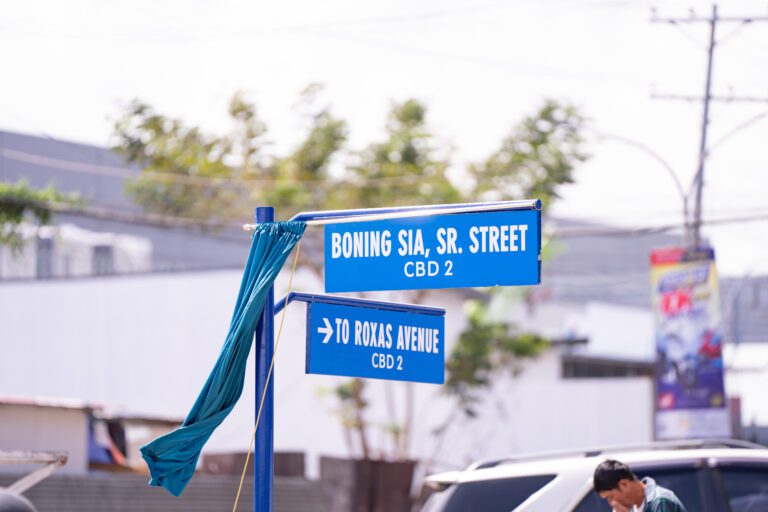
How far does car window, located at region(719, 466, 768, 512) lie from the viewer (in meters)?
8.35

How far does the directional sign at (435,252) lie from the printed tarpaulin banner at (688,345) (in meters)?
16.6

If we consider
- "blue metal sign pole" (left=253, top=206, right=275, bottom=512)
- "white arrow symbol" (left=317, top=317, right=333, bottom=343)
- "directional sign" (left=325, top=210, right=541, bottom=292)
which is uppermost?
"directional sign" (left=325, top=210, right=541, bottom=292)

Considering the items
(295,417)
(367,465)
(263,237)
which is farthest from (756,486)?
(295,417)

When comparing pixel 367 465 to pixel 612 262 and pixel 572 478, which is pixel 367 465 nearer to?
pixel 572 478

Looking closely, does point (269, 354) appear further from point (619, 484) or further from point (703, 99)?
point (703, 99)

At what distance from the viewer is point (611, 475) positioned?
23.8 feet

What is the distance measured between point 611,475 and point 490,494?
126 centimetres

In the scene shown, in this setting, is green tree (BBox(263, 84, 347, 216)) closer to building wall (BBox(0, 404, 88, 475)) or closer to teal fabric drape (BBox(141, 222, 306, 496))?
building wall (BBox(0, 404, 88, 475))

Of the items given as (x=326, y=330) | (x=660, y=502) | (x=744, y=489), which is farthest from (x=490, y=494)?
(x=326, y=330)

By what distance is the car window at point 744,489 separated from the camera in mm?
8352

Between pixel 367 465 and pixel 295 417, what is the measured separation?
7835 mm

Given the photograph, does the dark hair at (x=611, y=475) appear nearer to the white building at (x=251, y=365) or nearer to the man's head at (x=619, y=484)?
the man's head at (x=619, y=484)

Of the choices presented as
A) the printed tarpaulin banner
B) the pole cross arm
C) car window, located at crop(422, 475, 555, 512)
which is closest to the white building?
the printed tarpaulin banner

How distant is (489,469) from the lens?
28.0 feet
